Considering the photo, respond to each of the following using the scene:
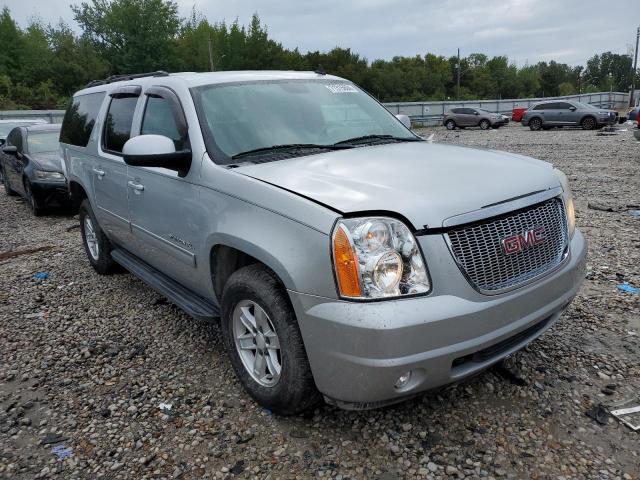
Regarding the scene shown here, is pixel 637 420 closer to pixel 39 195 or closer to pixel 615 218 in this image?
pixel 615 218

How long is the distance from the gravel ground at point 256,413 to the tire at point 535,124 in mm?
25125

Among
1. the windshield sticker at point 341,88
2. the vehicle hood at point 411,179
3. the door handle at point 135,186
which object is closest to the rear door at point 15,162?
the door handle at point 135,186

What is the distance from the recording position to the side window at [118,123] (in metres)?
4.15

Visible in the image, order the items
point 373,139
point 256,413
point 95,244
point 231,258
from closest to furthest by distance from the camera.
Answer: point 256,413
point 231,258
point 373,139
point 95,244

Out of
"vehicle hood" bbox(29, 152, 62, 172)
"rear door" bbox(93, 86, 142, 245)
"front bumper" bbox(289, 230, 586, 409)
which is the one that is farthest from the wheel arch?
"vehicle hood" bbox(29, 152, 62, 172)

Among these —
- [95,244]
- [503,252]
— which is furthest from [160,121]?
[503,252]

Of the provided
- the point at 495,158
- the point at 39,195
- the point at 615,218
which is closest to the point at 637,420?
the point at 495,158

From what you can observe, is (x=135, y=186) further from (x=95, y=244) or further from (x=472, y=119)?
(x=472, y=119)

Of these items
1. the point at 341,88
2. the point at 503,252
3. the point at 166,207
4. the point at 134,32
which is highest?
the point at 134,32

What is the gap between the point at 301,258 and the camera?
7.68ft

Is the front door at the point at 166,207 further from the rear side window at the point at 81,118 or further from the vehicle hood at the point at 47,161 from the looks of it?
the vehicle hood at the point at 47,161

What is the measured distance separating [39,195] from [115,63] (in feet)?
202

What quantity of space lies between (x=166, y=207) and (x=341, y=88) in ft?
5.59

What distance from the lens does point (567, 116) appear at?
26281 mm
